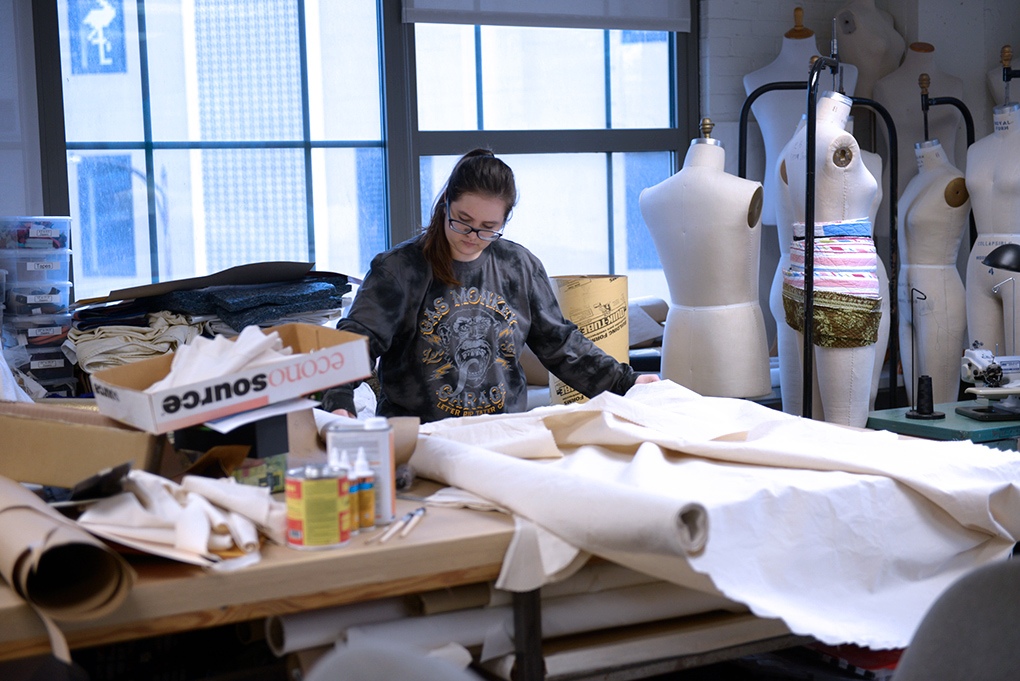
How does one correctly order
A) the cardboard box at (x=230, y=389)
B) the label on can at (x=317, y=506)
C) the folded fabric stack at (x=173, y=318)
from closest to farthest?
the label on can at (x=317, y=506) → the cardboard box at (x=230, y=389) → the folded fabric stack at (x=173, y=318)

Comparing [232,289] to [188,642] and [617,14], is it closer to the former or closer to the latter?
[188,642]

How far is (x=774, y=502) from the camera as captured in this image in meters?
1.21

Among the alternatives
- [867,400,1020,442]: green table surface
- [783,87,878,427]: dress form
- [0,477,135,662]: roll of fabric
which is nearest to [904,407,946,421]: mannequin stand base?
[867,400,1020,442]: green table surface

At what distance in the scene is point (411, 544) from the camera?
1.12 metres

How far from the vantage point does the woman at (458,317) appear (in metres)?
2.15

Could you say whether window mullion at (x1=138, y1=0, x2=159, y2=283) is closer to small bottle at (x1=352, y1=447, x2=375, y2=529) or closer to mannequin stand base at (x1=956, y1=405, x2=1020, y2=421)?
small bottle at (x1=352, y1=447, x2=375, y2=529)

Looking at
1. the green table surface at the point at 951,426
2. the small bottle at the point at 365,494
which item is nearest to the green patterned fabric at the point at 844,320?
the green table surface at the point at 951,426

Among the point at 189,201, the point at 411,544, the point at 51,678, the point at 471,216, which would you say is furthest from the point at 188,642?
the point at 189,201

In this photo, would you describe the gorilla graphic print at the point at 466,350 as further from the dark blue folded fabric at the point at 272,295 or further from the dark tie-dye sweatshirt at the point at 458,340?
the dark blue folded fabric at the point at 272,295

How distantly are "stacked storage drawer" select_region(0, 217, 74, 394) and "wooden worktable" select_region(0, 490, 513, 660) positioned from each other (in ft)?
7.83

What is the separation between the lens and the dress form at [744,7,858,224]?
4.19 meters

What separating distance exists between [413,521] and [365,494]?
0.08 metres

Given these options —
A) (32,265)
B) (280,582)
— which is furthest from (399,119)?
(280,582)

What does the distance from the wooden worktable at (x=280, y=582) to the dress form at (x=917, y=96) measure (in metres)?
4.05
